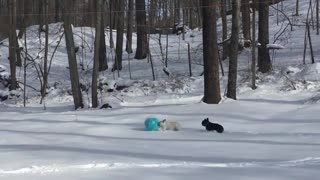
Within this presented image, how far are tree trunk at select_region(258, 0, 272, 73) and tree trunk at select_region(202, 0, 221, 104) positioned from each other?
8.93m

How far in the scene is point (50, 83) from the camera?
29.5m

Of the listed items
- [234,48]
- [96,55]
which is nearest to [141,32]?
[96,55]

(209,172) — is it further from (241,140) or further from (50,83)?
(50,83)

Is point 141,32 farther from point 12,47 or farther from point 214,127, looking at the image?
point 214,127

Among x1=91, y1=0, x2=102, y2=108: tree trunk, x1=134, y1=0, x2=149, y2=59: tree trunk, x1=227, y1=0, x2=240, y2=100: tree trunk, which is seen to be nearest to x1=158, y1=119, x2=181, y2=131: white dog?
x1=227, y1=0, x2=240, y2=100: tree trunk

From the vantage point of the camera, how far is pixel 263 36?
23109 mm

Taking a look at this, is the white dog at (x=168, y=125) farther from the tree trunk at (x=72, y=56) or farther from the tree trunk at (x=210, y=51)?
the tree trunk at (x=72, y=56)

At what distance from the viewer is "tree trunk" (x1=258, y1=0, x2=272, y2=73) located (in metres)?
22.6

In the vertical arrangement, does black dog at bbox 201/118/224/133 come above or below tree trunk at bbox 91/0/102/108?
below

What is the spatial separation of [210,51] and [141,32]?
1831 cm

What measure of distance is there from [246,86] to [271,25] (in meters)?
20.3

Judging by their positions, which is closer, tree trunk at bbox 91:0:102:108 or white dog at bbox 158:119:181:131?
white dog at bbox 158:119:181:131

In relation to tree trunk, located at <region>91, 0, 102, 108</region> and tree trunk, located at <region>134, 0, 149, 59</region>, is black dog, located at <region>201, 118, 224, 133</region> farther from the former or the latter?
tree trunk, located at <region>134, 0, 149, 59</region>

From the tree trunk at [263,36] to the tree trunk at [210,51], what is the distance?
8933 millimetres
